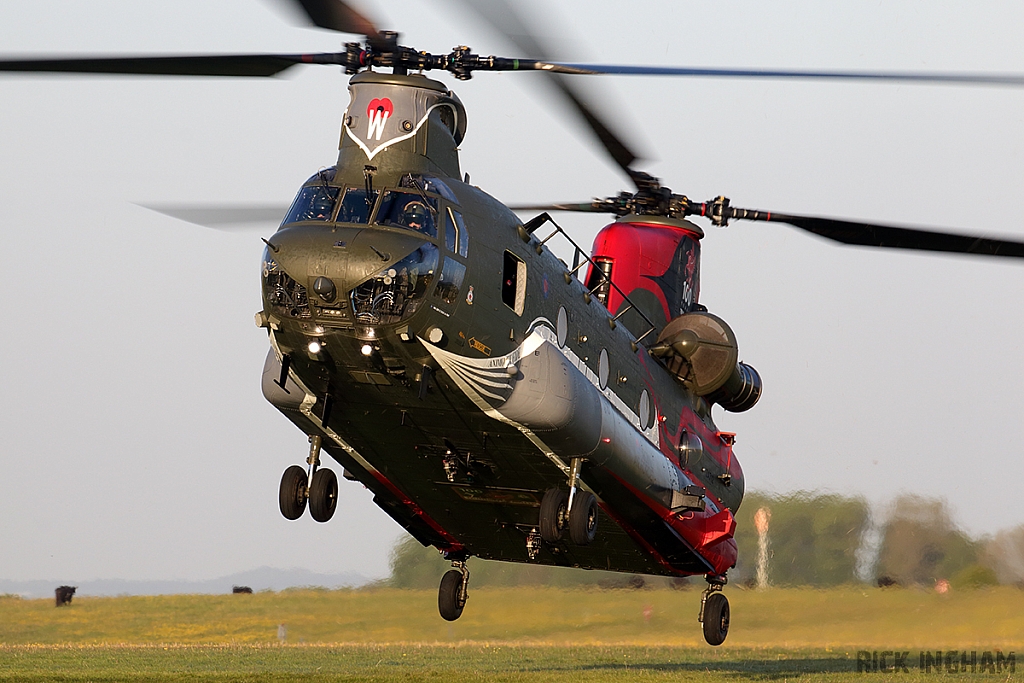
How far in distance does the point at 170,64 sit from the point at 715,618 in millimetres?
13404

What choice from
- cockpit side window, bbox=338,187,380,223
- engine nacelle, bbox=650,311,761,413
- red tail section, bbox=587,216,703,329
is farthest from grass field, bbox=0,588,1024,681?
cockpit side window, bbox=338,187,380,223

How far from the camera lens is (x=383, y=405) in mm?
14953

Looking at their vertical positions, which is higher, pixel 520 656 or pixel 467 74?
pixel 467 74

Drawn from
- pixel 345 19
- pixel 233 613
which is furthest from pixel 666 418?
pixel 233 613

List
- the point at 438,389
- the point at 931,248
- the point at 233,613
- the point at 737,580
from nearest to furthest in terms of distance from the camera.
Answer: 1. the point at 438,389
2. the point at 931,248
3. the point at 737,580
4. the point at 233,613

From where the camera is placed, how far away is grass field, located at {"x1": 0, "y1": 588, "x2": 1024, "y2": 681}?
2506cm

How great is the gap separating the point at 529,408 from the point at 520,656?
1461 cm

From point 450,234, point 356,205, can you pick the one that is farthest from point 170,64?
point 450,234

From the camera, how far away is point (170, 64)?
1389 centimetres

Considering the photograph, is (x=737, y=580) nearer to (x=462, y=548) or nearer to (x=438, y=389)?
(x=462, y=548)

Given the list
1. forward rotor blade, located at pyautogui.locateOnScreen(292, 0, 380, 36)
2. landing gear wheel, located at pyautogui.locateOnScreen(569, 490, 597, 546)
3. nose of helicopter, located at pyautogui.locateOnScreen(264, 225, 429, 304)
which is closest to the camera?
forward rotor blade, located at pyautogui.locateOnScreen(292, 0, 380, 36)

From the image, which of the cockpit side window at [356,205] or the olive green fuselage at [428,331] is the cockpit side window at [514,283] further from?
the cockpit side window at [356,205]

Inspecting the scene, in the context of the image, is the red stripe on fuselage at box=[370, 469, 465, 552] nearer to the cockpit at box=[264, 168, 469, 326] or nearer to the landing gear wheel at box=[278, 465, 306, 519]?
the landing gear wheel at box=[278, 465, 306, 519]

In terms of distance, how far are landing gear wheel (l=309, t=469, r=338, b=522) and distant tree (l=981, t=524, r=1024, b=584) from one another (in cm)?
1809
